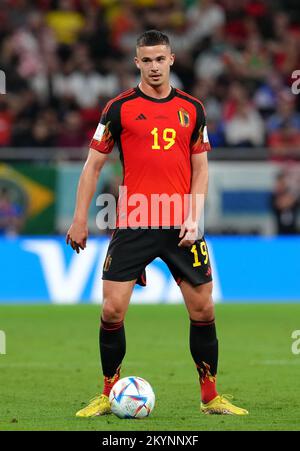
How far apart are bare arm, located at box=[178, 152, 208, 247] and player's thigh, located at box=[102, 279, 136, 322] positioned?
0.46 m

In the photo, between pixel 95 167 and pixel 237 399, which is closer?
pixel 95 167

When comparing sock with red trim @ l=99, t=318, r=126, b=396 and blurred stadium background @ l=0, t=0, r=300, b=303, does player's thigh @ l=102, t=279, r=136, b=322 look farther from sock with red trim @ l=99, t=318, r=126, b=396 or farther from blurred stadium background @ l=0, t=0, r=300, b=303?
blurred stadium background @ l=0, t=0, r=300, b=303

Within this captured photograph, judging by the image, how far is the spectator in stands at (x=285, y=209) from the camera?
16.8 m

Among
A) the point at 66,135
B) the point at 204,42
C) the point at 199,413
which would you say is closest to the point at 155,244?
the point at 199,413

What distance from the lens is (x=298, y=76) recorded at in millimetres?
19453

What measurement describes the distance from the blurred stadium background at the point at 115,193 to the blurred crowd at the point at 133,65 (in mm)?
27

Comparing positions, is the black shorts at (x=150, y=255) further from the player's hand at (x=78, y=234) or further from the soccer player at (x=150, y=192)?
the player's hand at (x=78, y=234)

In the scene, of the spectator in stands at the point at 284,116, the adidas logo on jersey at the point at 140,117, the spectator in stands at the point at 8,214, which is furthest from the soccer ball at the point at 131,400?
the spectator in stands at the point at 284,116

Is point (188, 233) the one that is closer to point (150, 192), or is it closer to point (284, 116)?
point (150, 192)

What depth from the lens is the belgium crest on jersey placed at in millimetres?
7609

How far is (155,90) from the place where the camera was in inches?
301

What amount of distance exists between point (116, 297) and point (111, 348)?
0.39 m
